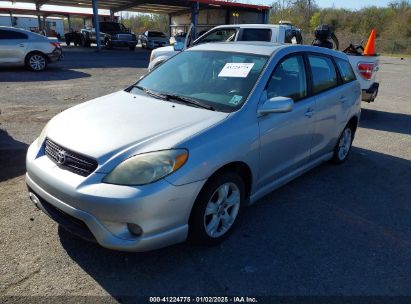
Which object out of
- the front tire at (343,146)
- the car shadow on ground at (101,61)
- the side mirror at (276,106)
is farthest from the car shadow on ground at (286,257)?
the car shadow on ground at (101,61)

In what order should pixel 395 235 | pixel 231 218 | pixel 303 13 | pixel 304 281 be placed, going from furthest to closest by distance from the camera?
pixel 303 13
pixel 395 235
pixel 231 218
pixel 304 281

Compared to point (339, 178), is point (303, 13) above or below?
above

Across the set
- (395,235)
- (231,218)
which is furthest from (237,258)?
(395,235)

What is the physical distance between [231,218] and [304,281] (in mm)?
810

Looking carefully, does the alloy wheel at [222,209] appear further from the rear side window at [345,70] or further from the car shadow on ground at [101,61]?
the car shadow on ground at [101,61]

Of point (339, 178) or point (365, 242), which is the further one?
point (339, 178)

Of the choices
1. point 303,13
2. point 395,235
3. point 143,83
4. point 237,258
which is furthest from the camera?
point 303,13

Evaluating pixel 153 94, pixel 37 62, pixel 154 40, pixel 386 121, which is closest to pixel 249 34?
pixel 386 121

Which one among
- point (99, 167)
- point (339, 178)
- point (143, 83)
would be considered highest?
point (143, 83)

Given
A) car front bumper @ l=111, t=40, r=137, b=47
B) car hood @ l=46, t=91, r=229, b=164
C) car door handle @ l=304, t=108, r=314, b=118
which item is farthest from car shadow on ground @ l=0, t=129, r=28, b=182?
car front bumper @ l=111, t=40, r=137, b=47

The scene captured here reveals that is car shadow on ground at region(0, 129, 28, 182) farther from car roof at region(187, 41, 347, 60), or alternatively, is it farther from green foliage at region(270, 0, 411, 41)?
green foliage at region(270, 0, 411, 41)

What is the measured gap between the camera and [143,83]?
4.07 meters

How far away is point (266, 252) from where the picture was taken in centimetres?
312

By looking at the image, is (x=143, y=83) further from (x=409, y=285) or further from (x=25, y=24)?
(x=25, y=24)
